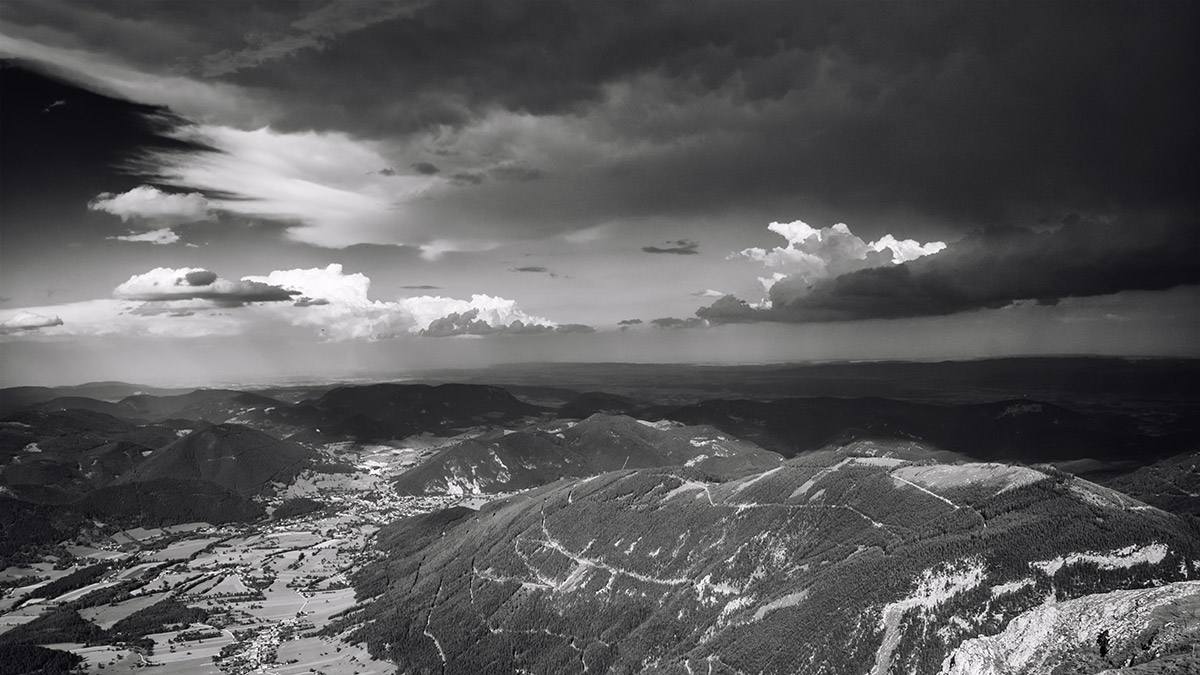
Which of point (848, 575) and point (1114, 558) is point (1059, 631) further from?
point (848, 575)

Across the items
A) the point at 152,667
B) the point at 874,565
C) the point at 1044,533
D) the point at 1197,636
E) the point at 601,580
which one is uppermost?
the point at 1197,636

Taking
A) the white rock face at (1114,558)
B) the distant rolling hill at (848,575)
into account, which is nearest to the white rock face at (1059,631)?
the distant rolling hill at (848,575)

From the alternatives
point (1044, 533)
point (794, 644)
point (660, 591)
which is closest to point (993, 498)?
point (1044, 533)

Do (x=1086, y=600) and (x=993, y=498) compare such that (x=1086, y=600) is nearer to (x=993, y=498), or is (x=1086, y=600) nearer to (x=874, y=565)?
(x=874, y=565)

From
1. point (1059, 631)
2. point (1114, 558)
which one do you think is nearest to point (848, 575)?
point (1114, 558)

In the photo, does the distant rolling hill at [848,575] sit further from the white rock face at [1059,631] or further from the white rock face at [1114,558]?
the white rock face at [1059,631]
